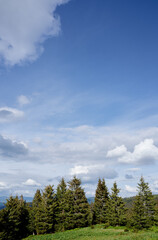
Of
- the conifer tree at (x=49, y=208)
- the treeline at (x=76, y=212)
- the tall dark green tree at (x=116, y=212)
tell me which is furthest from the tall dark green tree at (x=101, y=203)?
the conifer tree at (x=49, y=208)

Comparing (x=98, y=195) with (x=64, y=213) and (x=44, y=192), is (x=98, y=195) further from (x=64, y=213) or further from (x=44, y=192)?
(x=44, y=192)

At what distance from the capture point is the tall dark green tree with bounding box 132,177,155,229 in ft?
127

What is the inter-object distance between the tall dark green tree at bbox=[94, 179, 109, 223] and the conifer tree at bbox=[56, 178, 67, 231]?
10.8m

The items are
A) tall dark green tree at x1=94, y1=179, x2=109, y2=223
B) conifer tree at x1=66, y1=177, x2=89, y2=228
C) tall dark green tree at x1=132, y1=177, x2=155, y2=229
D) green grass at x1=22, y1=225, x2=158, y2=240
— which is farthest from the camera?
tall dark green tree at x1=94, y1=179, x2=109, y2=223

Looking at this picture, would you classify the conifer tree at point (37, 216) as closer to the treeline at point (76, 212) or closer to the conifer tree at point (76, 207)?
the treeline at point (76, 212)

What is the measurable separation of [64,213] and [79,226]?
192 inches

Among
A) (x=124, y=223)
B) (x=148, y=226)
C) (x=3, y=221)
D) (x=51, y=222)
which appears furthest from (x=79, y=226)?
(x=3, y=221)

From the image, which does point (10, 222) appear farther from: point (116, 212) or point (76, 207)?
point (116, 212)

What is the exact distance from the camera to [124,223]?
41906 millimetres

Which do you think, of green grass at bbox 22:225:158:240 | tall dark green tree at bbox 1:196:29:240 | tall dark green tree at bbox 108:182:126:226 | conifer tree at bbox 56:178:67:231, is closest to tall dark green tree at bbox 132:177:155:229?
tall dark green tree at bbox 108:182:126:226

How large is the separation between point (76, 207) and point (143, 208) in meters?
16.5

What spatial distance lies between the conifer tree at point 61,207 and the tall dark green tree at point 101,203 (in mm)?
10773

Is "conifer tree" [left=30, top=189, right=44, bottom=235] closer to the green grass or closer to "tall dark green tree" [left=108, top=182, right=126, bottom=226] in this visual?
the green grass

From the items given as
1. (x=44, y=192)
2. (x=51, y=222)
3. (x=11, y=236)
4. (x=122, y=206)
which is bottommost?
(x=11, y=236)
